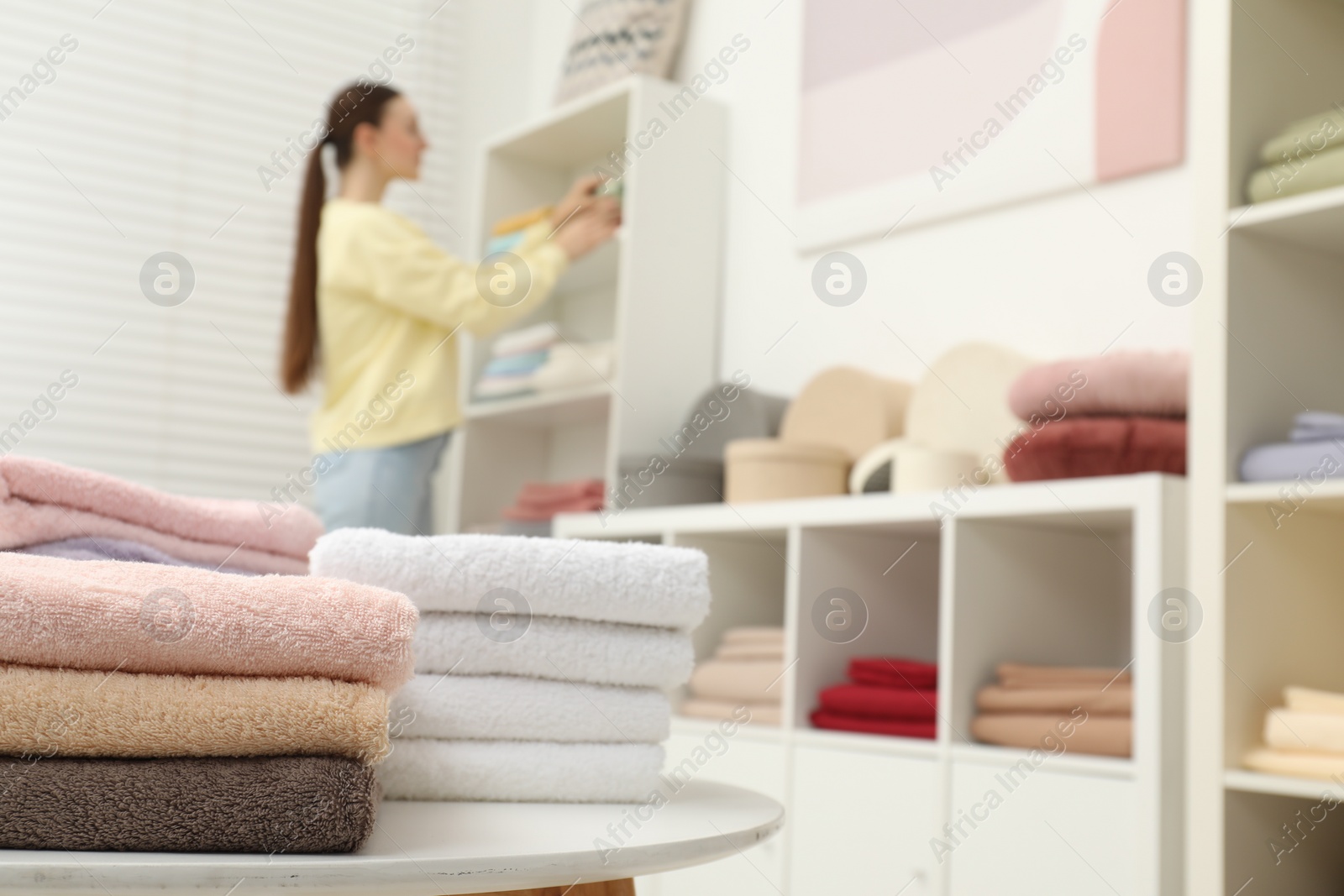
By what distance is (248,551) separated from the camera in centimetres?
81

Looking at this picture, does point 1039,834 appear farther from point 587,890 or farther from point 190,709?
point 190,709

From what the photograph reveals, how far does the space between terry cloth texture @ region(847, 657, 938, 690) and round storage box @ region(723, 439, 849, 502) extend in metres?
0.30

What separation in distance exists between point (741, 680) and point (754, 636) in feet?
0.23

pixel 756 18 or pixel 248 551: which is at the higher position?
pixel 756 18

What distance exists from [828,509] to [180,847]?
1.33 metres

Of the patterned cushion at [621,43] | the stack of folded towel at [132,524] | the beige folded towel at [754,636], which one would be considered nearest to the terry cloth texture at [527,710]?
the stack of folded towel at [132,524]

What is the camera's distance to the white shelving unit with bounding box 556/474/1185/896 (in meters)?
1.31

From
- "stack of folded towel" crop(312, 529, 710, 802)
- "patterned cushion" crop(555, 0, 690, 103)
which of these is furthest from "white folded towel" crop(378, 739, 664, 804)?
"patterned cushion" crop(555, 0, 690, 103)

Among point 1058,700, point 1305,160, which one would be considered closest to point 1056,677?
point 1058,700

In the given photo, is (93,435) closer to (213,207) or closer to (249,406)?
(249,406)

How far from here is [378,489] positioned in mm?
2193

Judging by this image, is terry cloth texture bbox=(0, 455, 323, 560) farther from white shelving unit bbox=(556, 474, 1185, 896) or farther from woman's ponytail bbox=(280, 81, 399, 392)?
woman's ponytail bbox=(280, 81, 399, 392)

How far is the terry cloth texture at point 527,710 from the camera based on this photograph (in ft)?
2.06

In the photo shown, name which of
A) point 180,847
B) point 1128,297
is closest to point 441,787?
point 180,847
